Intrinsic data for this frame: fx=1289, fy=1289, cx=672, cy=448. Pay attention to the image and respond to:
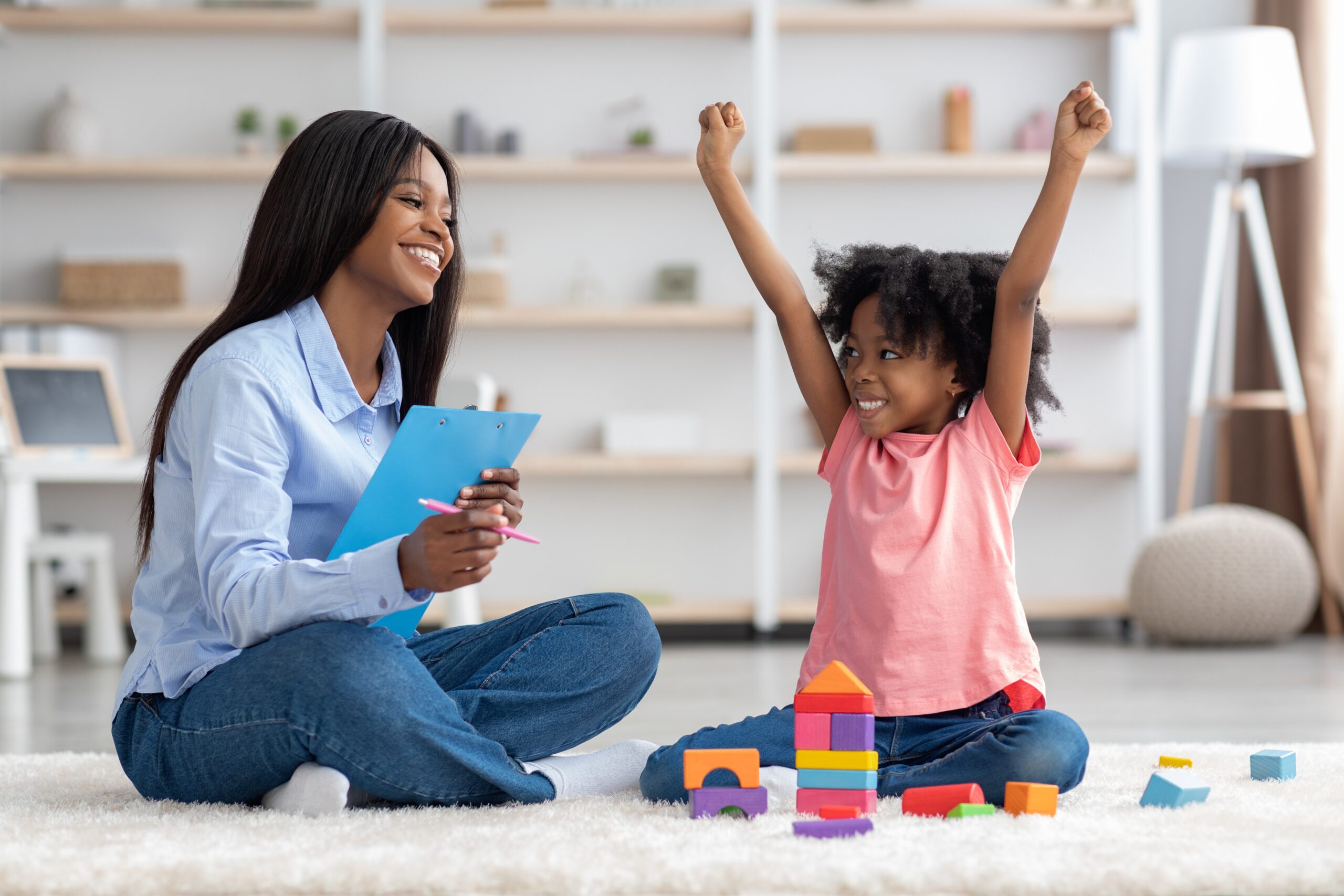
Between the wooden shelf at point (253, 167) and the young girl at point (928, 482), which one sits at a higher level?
the wooden shelf at point (253, 167)

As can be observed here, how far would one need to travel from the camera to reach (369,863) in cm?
95

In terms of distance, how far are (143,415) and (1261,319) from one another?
3251 millimetres

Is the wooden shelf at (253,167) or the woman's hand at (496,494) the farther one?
the wooden shelf at (253,167)

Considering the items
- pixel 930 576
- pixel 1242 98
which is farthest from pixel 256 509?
pixel 1242 98

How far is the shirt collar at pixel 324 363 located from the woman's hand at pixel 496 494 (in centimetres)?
18

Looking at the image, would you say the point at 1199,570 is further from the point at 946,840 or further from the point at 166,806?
the point at 166,806

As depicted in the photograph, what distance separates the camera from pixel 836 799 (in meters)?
1.14

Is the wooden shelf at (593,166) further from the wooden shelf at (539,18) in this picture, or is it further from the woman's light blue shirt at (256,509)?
the woman's light blue shirt at (256,509)

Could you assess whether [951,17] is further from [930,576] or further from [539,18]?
[930,576]

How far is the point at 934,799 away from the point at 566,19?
2874 millimetres

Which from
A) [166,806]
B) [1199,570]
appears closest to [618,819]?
[166,806]

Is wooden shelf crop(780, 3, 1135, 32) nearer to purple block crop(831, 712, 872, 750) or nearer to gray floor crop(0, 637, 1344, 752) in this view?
gray floor crop(0, 637, 1344, 752)

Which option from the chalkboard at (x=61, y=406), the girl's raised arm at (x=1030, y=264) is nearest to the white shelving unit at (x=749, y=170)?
the chalkboard at (x=61, y=406)

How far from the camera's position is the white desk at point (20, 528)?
281cm
